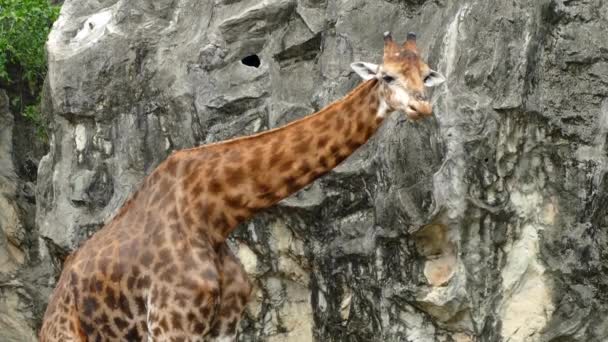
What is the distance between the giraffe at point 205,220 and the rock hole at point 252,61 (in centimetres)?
215

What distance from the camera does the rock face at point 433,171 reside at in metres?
7.01

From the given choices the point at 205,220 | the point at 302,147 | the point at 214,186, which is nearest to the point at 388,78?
the point at 302,147

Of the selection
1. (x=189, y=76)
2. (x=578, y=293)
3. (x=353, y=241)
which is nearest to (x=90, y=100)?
(x=189, y=76)

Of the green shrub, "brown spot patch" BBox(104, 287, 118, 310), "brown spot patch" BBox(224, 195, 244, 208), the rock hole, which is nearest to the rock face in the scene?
the rock hole

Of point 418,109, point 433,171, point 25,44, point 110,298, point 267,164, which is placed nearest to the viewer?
point 418,109

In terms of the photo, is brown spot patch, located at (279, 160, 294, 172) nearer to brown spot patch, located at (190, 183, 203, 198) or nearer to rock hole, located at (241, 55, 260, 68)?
brown spot patch, located at (190, 183, 203, 198)

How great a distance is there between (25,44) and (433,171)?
5395mm

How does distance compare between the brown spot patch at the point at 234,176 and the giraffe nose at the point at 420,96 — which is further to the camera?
the brown spot patch at the point at 234,176

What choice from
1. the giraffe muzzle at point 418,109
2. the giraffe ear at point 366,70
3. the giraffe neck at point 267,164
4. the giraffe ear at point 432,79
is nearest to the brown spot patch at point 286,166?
the giraffe neck at point 267,164

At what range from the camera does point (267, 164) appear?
6.02m

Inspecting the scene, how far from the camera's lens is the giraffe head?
5.71 metres

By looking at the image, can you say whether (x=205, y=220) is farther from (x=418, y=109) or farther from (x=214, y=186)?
(x=418, y=109)

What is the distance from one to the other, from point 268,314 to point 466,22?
2.44 m

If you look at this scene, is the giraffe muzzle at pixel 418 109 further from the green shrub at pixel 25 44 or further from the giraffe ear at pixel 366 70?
the green shrub at pixel 25 44
